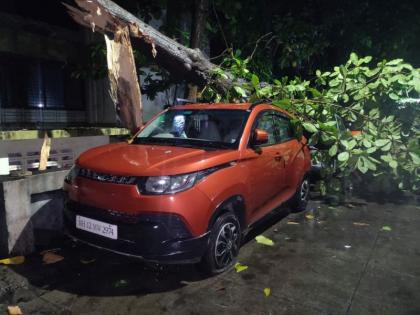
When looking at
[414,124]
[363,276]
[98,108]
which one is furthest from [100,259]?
[98,108]

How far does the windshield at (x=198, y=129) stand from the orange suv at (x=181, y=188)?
0.5 inches

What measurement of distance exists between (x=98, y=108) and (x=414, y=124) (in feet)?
26.7

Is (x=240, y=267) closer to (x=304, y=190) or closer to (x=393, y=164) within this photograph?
(x=304, y=190)

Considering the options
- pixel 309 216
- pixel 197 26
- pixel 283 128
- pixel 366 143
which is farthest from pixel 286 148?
pixel 197 26

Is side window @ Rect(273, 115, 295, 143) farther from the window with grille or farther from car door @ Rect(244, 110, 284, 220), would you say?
the window with grille

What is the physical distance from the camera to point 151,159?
3.42m

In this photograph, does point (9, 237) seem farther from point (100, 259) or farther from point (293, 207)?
point (293, 207)

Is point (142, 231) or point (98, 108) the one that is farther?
point (98, 108)

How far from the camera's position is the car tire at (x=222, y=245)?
3.46 meters

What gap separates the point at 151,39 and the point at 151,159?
2784mm

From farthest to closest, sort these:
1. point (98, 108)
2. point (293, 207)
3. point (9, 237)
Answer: point (98, 108), point (293, 207), point (9, 237)

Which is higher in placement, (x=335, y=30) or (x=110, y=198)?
(x=335, y=30)

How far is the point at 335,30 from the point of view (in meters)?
11.0

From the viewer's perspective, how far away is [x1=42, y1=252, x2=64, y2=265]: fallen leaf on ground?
13.0 feet
